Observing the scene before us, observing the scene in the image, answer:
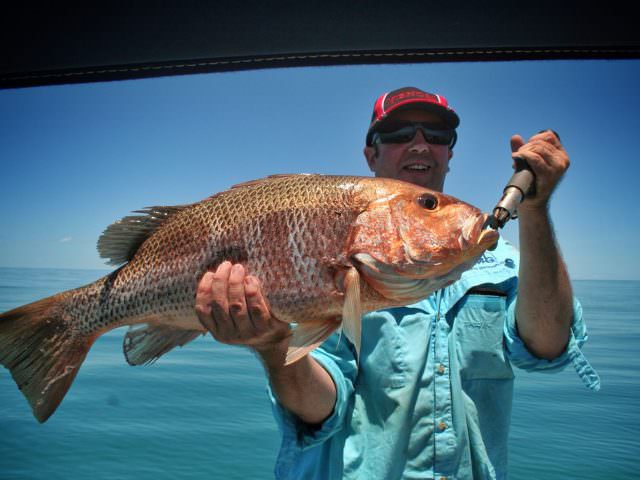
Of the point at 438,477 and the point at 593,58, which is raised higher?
the point at 593,58

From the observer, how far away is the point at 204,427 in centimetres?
684

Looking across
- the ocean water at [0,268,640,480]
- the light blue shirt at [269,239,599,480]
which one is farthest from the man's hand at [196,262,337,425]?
the ocean water at [0,268,640,480]

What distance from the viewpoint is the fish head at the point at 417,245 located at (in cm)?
137

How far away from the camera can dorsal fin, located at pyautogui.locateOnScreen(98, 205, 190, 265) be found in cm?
174

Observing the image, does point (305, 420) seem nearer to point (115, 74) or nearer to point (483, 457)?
point (483, 457)

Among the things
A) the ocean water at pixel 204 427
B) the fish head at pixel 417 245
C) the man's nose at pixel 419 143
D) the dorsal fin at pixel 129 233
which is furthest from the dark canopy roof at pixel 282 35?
the ocean water at pixel 204 427

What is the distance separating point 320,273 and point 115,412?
7.67 m

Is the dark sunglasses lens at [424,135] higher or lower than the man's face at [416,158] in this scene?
→ higher

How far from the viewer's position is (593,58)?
3.55 metres

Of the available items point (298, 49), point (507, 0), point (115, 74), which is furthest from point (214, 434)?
point (507, 0)

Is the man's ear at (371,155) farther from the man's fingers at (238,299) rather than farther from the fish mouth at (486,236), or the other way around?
Answer: the man's fingers at (238,299)

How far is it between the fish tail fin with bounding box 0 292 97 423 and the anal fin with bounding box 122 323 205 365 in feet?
0.62

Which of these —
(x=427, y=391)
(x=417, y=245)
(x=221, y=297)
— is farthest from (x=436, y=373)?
(x=221, y=297)

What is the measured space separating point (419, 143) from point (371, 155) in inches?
14.2
